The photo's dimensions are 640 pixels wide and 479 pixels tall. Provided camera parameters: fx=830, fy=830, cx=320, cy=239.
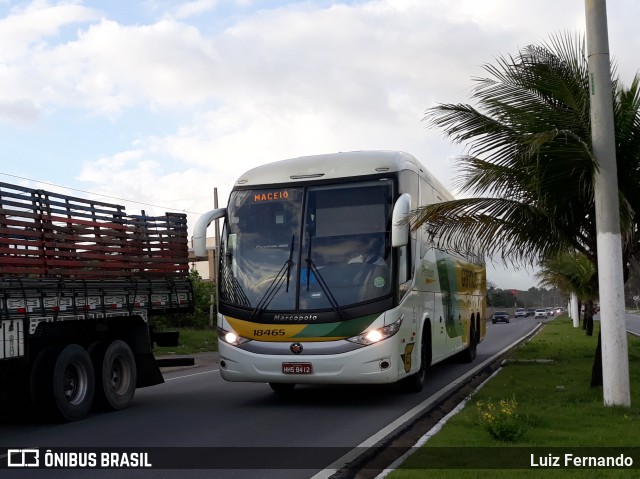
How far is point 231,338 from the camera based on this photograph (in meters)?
12.1

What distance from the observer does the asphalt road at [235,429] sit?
25.7ft

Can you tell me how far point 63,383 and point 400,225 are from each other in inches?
192

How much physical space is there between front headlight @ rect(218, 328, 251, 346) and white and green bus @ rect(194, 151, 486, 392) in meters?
0.02

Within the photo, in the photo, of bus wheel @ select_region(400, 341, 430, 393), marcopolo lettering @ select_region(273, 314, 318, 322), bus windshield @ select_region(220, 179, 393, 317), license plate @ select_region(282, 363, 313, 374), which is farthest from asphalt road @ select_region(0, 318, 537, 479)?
bus windshield @ select_region(220, 179, 393, 317)

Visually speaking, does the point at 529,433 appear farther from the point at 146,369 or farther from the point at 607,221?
the point at 146,369

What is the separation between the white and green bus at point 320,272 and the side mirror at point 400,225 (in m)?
0.02

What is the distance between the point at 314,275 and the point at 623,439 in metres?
4.88

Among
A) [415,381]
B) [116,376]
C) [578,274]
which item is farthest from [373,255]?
[578,274]

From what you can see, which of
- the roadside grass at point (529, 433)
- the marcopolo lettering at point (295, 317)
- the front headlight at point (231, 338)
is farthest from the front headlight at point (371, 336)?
the front headlight at point (231, 338)

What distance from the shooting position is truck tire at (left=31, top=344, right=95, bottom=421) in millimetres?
10469

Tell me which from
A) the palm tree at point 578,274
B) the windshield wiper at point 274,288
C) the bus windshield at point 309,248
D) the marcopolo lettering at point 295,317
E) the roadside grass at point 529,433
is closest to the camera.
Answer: the roadside grass at point 529,433

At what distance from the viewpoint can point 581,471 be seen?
702 centimetres

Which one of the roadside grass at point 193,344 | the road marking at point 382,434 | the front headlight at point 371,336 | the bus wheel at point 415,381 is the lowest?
the roadside grass at point 193,344

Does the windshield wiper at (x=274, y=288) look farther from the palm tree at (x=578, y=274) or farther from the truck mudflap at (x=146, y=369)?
the palm tree at (x=578, y=274)
